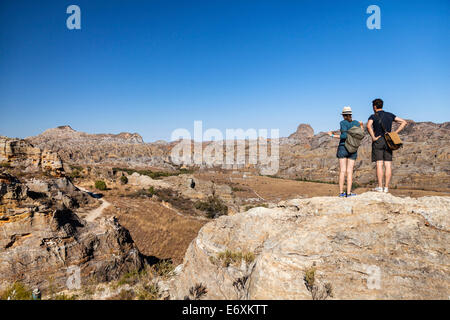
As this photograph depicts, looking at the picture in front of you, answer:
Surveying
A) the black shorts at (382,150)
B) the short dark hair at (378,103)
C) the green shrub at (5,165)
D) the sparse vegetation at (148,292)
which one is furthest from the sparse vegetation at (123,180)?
the short dark hair at (378,103)

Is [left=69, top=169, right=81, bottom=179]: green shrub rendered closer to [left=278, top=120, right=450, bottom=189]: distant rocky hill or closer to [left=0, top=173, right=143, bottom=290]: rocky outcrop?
[left=0, top=173, right=143, bottom=290]: rocky outcrop

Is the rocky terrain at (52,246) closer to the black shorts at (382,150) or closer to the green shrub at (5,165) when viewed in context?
the black shorts at (382,150)

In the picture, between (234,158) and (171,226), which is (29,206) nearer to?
(171,226)

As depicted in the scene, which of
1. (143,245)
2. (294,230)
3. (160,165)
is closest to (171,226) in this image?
(143,245)

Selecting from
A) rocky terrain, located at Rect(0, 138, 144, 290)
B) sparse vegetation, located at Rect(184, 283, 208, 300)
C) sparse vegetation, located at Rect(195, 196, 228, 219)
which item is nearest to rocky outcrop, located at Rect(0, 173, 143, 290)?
rocky terrain, located at Rect(0, 138, 144, 290)

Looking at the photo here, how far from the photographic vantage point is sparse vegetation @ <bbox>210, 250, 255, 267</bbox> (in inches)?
189

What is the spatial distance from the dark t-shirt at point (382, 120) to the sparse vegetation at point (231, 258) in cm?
423

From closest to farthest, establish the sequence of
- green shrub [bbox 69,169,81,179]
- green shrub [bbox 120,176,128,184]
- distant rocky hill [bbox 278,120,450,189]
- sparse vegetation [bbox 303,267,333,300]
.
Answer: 1. sparse vegetation [bbox 303,267,333,300]
2. green shrub [bbox 69,169,81,179]
3. green shrub [bbox 120,176,128,184]
4. distant rocky hill [bbox 278,120,450,189]

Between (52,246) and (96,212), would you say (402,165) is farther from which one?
(52,246)

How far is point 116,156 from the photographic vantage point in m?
94.7

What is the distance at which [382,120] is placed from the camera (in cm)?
547

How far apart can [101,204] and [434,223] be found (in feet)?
84.8

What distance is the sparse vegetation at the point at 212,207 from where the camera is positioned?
25248mm

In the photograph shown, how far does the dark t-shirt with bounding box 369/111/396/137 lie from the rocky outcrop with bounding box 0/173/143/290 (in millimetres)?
9430
